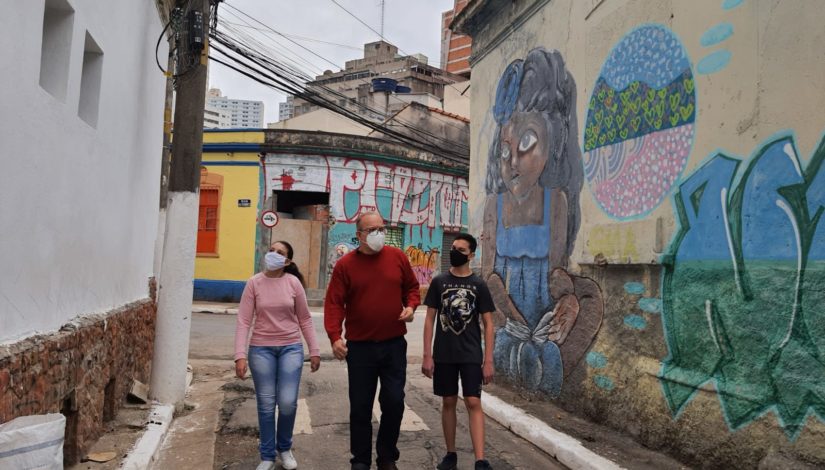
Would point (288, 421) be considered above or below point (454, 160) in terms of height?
below

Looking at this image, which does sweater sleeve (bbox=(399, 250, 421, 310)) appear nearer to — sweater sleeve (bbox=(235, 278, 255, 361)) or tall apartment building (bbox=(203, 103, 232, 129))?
sweater sleeve (bbox=(235, 278, 255, 361))

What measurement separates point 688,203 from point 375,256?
2406 mm

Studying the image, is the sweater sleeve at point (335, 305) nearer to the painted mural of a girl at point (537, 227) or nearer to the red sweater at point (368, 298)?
the red sweater at point (368, 298)

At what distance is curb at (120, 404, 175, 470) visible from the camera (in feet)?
15.1

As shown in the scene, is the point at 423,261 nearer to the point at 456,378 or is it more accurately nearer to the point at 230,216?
the point at 230,216

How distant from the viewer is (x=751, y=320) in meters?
4.31

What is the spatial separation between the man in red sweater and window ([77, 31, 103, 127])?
2.15 meters

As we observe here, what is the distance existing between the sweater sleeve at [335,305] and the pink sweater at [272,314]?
0.46 m

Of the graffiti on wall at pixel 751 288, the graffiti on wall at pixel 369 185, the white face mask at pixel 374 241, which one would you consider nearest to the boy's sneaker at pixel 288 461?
the white face mask at pixel 374 241

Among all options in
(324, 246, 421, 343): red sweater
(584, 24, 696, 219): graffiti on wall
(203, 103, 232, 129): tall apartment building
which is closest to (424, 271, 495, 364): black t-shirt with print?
(324, 246, 421, 343): red sweater

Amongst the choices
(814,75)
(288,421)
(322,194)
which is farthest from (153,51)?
(322,194)

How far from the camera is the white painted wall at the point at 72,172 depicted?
3166 millimetres

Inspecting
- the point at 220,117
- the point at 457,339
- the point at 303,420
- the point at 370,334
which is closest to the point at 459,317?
the point at 457,339

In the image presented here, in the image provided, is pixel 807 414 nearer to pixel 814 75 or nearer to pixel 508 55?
pixel 814 75
